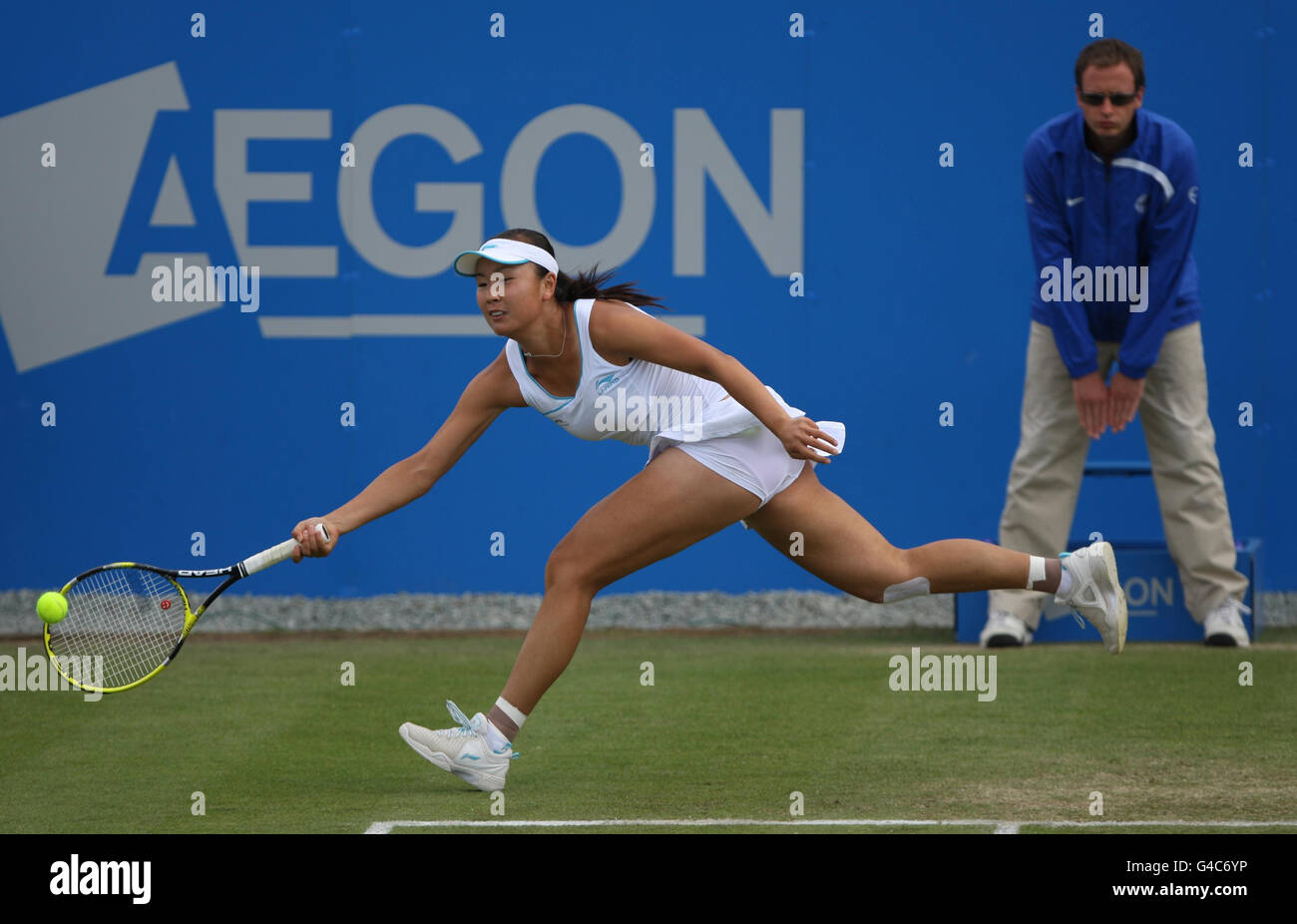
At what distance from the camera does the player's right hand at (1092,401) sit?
8.29 metres

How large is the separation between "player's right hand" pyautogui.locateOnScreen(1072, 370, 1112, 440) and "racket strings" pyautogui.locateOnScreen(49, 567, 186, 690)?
4356mm

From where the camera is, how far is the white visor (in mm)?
5465

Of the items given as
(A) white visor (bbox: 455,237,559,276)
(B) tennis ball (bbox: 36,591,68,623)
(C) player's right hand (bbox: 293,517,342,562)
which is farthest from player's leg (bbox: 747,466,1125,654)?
(B) tennis ball (bbox: 36,591,68,623)

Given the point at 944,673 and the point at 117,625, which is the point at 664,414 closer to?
the point at 117,625

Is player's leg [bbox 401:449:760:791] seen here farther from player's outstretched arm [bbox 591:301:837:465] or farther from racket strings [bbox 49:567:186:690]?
racket strings [bbox 49:567:186:690]

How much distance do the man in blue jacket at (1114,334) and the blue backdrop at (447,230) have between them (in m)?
1.05

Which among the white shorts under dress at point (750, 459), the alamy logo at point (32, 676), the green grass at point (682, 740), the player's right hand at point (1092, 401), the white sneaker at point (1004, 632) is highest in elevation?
the player's right hand at point (1092, 401)

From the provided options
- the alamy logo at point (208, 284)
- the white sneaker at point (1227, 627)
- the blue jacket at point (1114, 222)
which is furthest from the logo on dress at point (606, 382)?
the alamy logo at point (208, 284)

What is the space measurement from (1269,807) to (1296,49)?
18.0 ft

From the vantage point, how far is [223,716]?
712cm

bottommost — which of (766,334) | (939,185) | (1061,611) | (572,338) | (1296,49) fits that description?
(1061,611)

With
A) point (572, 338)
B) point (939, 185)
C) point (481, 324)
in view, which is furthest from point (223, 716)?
point (939, 185)

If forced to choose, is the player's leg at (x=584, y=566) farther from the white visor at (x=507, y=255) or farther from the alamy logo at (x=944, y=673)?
the alamy logo at (x=944, y=673)

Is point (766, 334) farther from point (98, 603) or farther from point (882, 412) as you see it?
point (98, 603)
